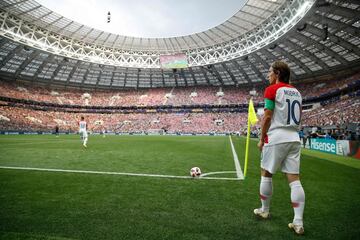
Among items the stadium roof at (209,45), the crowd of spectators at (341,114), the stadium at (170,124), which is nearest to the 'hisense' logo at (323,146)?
the stadium at (170,124)

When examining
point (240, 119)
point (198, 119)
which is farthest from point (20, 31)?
point (240, 119)

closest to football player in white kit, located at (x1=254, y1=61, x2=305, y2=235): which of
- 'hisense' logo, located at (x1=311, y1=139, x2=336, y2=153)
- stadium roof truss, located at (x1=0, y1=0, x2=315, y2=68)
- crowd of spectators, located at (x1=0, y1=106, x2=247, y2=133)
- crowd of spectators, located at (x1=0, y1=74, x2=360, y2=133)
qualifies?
'hisense' logo, located at (x1=311, y1=139, x2=336, y2=153)

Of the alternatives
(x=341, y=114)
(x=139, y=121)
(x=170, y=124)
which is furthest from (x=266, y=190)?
(x=139, y=121)

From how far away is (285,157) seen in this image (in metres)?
3.26

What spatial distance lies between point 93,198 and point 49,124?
56660 millimetres

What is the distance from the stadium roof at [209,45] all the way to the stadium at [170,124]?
24cm

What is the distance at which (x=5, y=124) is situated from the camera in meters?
43.8

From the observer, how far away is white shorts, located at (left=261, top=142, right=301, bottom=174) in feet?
10.5

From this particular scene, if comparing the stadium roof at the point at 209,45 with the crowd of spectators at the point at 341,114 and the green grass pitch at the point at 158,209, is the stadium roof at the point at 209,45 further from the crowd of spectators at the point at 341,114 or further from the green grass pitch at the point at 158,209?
the green grass pitch at the point at 158,209

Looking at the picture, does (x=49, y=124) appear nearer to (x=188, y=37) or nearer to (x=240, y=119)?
(x=188, y=37)

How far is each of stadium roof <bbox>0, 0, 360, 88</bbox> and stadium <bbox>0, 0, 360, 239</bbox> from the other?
238mm

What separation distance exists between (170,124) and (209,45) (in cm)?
2432

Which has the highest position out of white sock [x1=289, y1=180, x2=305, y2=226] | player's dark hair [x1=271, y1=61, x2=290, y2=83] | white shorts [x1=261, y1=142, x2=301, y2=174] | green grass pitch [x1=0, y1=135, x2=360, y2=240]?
player's dark hair [x1=271, y1=61, x2=290, y2=83]

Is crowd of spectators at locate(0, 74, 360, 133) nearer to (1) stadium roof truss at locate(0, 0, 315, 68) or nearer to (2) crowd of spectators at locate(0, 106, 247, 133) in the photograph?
(2) crowd of spectators at locate(0, 106, 247, 133)
